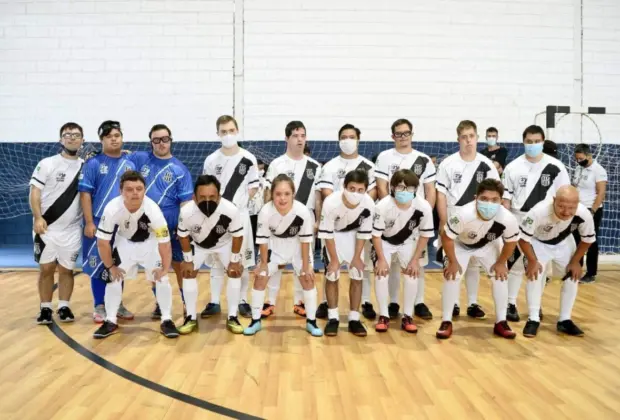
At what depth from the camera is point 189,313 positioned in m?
4.75

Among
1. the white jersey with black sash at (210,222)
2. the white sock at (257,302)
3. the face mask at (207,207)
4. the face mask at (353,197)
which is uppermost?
the face mask at (353,197)

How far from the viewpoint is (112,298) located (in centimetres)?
461

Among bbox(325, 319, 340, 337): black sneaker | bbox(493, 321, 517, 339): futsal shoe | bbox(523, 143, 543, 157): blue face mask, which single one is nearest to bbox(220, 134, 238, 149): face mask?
bbox(325, 319, 340, 337): black sneaker

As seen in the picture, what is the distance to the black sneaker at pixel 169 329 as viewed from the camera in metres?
4.52

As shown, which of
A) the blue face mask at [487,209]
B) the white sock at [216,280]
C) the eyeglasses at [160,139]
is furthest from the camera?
the white sock at [216,280]

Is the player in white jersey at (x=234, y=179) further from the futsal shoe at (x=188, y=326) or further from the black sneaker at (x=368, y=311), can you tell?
the black sneaker at (x=368, y=311)

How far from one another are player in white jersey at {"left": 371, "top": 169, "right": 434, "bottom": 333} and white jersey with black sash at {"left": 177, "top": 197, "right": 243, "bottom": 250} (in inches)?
45.8

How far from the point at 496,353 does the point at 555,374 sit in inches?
20.7

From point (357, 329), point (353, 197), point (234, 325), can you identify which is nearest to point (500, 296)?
point (357, 329)

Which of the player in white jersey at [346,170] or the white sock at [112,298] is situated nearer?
the white sock at [112,298]

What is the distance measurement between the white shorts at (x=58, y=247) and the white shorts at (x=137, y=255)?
0.78 m

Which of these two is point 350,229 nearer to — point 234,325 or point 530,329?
point 234,325

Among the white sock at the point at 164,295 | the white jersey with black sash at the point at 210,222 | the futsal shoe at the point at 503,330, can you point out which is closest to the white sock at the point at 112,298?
the white sock at the point at 164,295

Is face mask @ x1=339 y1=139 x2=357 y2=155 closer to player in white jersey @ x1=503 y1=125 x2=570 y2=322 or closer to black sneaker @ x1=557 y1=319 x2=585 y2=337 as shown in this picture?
player in white jersey @ x1=503 y1=125 x2=570 y2=322
